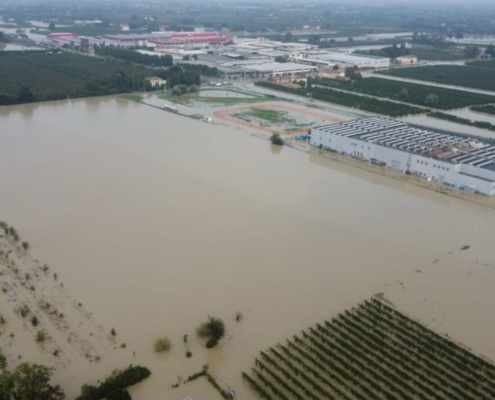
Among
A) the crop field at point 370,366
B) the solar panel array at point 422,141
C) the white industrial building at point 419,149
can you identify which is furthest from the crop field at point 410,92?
the crop field at point 370,366

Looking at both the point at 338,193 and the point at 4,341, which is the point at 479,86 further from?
the point at 4,341

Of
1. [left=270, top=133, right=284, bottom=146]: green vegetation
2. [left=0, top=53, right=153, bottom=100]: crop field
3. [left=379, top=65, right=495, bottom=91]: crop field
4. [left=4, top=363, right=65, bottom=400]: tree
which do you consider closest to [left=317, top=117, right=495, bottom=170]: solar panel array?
[left=270, top=133, right=284, bottom=146]: green vegetation

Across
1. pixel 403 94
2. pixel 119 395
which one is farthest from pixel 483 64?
pixel 119 395

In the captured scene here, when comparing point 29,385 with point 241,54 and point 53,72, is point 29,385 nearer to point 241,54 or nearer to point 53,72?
point 53,72

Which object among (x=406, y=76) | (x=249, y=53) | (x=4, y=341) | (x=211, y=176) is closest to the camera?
(x=4, y=341)

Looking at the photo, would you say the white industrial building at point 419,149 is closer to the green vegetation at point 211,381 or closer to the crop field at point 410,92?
the crop field at point 410,92

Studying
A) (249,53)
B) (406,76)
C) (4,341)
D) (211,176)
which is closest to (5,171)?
(211,176)
